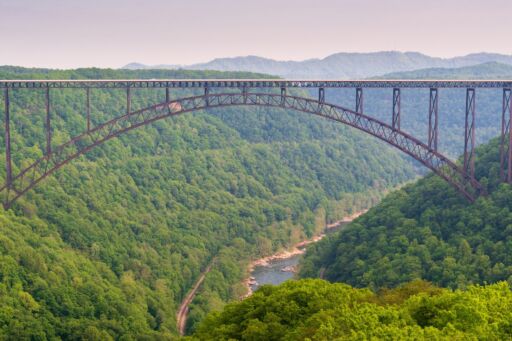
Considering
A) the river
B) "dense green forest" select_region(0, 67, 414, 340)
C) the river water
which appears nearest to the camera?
"dense green forest" select_region(0, 67, 414, 340)

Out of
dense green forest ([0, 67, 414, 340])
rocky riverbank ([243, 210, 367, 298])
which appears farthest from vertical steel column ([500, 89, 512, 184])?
rocky riverbank ([243, 210, 367, 298])

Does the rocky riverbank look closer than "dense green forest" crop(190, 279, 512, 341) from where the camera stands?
No

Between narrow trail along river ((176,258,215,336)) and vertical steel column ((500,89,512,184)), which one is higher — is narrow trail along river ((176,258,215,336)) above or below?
below

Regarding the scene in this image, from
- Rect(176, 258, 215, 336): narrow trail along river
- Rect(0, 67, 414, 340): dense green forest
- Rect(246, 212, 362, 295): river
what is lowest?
Rect(246, 212, 362, 295): river

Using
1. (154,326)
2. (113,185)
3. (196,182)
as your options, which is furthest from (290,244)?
(154,326)

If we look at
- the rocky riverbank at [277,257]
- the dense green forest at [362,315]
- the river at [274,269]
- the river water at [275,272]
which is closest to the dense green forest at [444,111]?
the rocky riverbank at [277,257]

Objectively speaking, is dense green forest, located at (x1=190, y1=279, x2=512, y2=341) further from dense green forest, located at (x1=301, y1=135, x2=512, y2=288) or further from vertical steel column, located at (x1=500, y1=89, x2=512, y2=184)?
vertical steel column, located at (x1=500, y1=89, x2=512, y2=184)

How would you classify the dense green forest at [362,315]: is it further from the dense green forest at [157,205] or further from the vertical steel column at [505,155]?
the vertical steel column at [505,155]

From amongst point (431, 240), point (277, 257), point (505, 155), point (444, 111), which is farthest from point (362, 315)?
point (444, 111)
